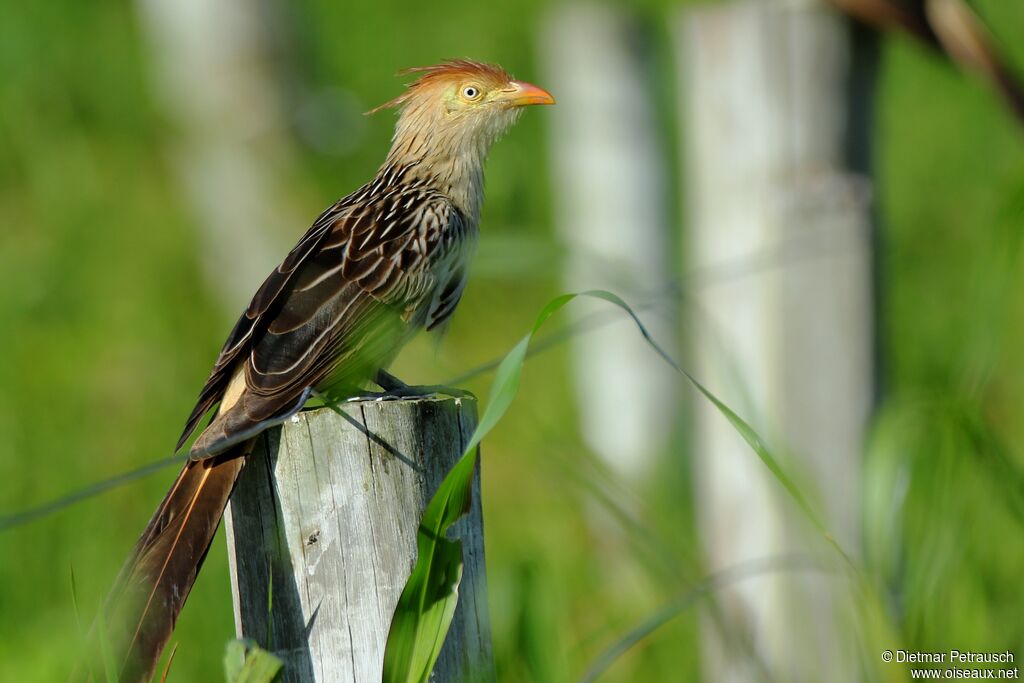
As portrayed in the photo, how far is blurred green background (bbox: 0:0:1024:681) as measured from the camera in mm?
3305

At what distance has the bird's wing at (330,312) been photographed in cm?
300

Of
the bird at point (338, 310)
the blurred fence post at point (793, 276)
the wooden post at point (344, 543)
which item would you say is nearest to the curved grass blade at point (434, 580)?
the wooden post at point (344, 543)

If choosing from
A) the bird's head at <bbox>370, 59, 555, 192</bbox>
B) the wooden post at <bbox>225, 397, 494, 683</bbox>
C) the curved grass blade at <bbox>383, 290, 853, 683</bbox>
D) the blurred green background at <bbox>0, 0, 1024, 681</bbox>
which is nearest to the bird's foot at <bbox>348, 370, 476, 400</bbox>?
the wooden post at <bbox>225, 397, 494, 683</bbox>

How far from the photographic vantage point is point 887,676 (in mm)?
2926

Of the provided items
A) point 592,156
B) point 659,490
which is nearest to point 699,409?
point 659,490

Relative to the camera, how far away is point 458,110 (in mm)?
4168

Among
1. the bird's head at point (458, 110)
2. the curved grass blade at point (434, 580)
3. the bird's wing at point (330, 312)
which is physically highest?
the bird's head at point (458, 110)

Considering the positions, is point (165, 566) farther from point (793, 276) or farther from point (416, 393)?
point (793, 276)

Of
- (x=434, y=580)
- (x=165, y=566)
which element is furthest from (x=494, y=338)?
(x=434, y=580)

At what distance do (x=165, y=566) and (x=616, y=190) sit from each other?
17.7 feet

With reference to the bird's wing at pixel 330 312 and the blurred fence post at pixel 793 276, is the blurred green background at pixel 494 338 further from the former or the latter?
the bird's wing at pixel 330 312

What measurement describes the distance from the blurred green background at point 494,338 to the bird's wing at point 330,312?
1.11 ft

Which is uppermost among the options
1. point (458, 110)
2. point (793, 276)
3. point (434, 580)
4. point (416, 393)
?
point (458, 110)

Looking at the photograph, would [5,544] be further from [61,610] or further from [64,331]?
[64,331]
